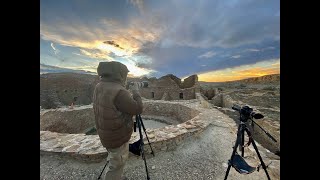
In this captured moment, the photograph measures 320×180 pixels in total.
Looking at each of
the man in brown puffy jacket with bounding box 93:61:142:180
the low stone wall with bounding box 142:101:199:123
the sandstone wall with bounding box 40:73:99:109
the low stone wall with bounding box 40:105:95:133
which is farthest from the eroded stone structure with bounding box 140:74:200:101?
the man in brown puffy jacket with bounding box 93:61:142:180

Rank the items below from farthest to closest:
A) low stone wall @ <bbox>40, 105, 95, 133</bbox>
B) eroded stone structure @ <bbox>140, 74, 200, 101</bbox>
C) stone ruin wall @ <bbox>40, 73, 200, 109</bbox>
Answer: eroded stone structure @ <bbox>140, 74, 200, 101</bbox>, stone ruin wall @ <bbox>40, 73, 200, 109</bbox>, low stone wall @ <bbox>40, 105, 95, 133</bbox>

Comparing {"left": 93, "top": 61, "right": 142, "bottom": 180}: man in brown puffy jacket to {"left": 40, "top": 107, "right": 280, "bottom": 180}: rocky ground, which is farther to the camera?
{"left": 40, "top": 107, "right": 280, "bottom": 180}: rocky ground

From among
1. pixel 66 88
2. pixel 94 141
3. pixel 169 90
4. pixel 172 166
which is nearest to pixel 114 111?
pixel 172 166

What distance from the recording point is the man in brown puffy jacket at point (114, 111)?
8.23 ft

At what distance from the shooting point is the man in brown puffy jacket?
251cm

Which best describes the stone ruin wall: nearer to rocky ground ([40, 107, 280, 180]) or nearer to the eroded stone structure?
the eroded stone structure

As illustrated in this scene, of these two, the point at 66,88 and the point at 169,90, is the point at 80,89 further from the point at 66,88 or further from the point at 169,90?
the point at 169,90

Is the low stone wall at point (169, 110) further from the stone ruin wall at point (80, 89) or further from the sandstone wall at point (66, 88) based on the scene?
the sandstone wall at point (66, 88)

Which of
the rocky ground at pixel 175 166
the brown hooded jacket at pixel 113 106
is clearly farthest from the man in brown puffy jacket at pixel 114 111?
the rocky ground at pixel 175 166

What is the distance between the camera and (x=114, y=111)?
2537mm

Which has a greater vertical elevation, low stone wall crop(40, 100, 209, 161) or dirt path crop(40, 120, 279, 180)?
low stone wall crop(40, 100, 209, 161)

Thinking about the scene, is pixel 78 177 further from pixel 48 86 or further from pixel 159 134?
pixel 48 86
